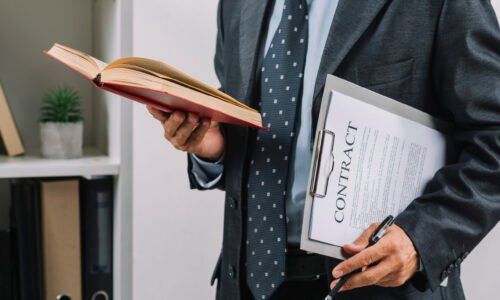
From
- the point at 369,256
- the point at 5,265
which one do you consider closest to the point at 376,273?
the point at 369,256

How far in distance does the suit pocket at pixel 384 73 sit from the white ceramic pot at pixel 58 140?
2.12 feet

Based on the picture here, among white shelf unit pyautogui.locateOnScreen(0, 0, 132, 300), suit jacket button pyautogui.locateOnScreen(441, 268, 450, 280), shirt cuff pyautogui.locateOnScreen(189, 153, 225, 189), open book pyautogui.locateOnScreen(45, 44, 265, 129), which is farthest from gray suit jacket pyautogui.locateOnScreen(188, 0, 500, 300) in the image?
white shelf unit pyautogui.locateOnScreen(0, 0, 132, 300)

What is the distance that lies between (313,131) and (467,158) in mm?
216

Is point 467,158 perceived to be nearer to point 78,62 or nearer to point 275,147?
point 275,147

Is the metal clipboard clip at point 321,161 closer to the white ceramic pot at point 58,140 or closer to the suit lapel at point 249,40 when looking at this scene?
the suit lapel at point 249,40

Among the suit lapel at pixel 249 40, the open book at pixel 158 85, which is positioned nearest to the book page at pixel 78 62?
the open book at pixel 158 85

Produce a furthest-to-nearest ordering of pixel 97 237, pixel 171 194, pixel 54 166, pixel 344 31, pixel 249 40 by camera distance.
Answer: pixel 171 194 → pixel 97 237 → pixel 54 166 → pixel 249 40 → pixel 344 31

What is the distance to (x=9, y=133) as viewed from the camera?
1145mm

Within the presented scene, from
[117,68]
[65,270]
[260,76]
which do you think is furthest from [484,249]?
A: [117,68]

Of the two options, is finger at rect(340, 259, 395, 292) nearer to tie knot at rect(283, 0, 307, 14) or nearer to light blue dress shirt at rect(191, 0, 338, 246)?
light blue dress shirt at rect(191, 0, 338, 246)

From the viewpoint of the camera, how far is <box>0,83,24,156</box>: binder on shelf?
112cm

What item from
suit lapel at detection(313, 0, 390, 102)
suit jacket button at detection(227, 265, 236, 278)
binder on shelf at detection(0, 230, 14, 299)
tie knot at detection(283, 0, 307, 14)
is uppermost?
tie knot at detection(283, 0, 307, 14)

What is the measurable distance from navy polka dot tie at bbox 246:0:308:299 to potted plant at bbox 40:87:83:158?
0.47m

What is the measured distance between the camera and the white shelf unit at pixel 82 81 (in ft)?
3.75
